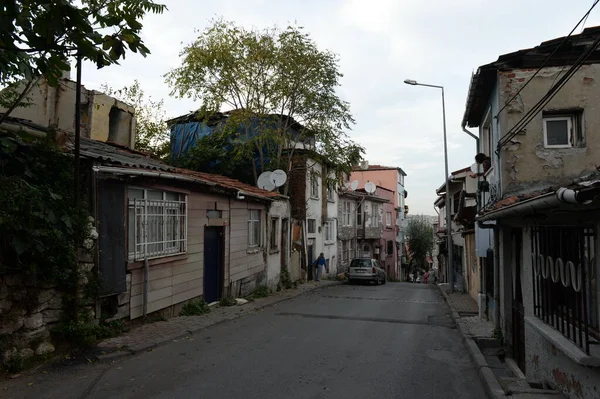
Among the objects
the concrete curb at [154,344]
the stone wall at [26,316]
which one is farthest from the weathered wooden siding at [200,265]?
the stone wall at [26,316]

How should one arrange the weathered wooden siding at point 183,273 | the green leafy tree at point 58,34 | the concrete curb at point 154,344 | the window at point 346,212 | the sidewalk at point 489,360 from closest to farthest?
the green leafy tree at point 58,34, the sidewalk at point 489,360, the concrete curb at point 154,344, the weathered wooden siding at point 183,273, the window at point 346,212

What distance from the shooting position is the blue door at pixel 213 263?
1302cm

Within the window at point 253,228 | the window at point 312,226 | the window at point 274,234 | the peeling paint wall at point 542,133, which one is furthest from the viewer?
the window at point 312,226

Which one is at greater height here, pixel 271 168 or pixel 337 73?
pixel 337 73

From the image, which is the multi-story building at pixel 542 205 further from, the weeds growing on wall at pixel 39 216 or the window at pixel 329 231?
the window at pixel 329 231

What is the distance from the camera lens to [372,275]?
26.4 metres

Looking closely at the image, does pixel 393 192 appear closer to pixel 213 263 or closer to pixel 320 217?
pixel 320 217

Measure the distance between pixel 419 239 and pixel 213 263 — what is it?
3809 cm

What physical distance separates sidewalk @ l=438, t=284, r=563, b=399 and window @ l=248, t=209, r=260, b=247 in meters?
7.12

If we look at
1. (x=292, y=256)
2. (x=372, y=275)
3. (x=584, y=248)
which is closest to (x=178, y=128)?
(x=292, y=256)

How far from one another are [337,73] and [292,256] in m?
8.66

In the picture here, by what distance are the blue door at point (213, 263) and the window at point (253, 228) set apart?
256 cm

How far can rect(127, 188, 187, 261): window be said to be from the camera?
373 inches

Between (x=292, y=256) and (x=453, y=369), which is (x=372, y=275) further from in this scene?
(x=453, y=369)
